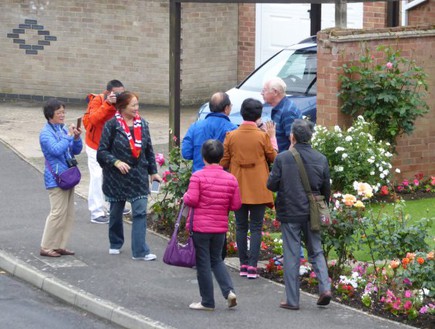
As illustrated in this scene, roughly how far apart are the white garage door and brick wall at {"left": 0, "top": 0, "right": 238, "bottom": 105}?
0.51 meters

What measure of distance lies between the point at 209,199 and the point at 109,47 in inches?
490

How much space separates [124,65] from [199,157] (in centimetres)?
1066

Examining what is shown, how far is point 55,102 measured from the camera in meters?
11.0

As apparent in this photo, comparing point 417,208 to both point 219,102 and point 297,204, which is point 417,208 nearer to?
point 219,102

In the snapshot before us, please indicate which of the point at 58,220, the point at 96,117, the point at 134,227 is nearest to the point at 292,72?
the point at 96,117

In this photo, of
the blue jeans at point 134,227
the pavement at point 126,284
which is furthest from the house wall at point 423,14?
the blue jeans at point 134,227

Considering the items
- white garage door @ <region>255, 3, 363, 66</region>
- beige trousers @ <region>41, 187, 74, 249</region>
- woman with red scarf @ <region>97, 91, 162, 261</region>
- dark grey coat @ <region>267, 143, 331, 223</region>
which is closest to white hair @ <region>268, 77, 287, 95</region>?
woman with red scarf @ <region>97, 91, 162, 261</region>

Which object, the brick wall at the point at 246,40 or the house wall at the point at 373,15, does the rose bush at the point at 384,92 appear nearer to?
the house wall at the point at 373,15

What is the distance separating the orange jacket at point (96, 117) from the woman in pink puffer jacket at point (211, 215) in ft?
10.3

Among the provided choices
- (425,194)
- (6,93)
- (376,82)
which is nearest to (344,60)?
(376,82)

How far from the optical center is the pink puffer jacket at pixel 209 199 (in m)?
9.27

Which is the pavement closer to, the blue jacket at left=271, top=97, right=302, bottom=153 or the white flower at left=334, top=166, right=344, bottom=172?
the blue jacket at left=271, top=97, right=302, bottom=153

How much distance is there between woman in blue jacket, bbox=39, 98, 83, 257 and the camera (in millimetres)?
10977

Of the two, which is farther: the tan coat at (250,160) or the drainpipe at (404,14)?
the drainpipe at (404,14)
